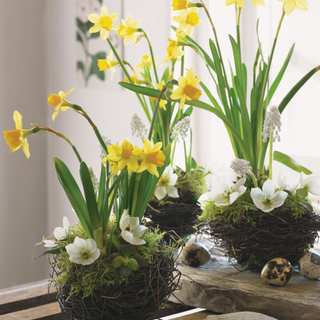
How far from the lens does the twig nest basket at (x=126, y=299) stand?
2.14 feet

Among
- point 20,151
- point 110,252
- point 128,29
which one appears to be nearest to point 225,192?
point 110,252

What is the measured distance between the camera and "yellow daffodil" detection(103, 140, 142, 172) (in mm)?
623

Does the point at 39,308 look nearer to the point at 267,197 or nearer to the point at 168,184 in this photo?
the point at 168,184

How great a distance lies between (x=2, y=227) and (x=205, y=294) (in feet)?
3.35

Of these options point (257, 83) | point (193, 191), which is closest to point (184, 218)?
point (193, 191)

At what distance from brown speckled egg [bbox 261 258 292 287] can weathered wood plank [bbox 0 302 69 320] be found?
14.5 inches

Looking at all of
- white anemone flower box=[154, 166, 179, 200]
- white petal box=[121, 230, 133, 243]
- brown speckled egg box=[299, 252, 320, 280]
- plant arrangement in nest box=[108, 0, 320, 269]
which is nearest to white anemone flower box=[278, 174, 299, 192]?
plant arrangement in nest box=[108, 0, 320, 269]

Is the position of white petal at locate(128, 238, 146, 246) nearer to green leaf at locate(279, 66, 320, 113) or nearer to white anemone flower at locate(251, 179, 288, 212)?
white anemone flower at locate(251, 179, 288, 212)

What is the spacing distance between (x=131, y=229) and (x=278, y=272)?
10.9 inches

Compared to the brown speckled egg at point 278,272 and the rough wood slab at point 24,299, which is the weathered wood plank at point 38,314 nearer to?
the rough wood slab at point 24,299

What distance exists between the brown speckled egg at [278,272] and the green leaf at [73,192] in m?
0.32

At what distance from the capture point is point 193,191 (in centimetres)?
103

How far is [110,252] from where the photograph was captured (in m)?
0.68

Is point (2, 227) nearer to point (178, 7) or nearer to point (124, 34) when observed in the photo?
point (124, 34)
